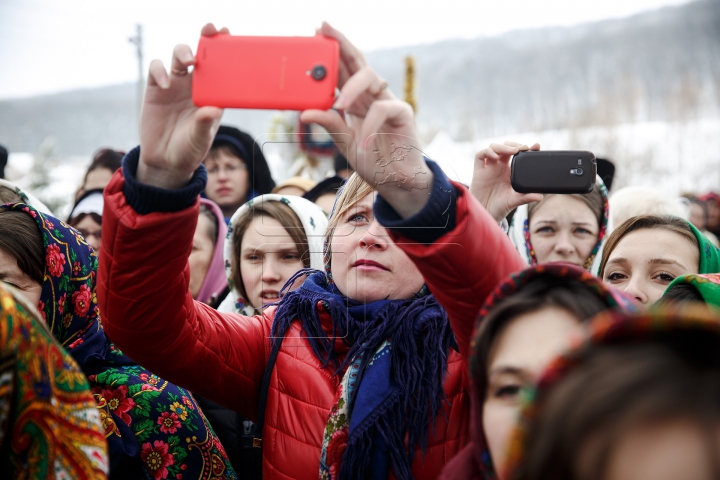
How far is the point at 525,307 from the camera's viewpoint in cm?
117

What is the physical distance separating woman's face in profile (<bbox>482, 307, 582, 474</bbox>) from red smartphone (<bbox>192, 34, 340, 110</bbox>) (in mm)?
544

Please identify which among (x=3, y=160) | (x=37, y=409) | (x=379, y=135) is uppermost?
(x=379, y=135)

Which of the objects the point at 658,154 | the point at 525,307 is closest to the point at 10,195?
the point at 525,307

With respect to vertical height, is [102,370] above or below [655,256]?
below

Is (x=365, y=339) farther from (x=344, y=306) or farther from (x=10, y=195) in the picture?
(x=10, y=195)

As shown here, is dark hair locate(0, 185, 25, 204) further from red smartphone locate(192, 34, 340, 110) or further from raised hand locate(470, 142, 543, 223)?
raised hand locate(470, 142, 543, 223)

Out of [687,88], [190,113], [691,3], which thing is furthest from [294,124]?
[691,3]

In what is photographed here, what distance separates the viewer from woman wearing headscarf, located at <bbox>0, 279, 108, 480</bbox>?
3.59ft

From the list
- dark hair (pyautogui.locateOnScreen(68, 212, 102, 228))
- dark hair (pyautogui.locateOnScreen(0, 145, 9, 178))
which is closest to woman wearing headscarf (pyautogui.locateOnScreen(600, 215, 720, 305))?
dark hair (pyautogui.locateOnScreen(68, 212, 102, 228))

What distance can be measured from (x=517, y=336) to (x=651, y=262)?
4.67 ft

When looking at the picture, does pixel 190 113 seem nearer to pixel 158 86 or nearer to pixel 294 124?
pixel 158 86

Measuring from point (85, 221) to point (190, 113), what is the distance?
2.48 m

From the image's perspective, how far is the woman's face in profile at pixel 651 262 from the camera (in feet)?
7.59

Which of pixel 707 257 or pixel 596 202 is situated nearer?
pixel 707 257
